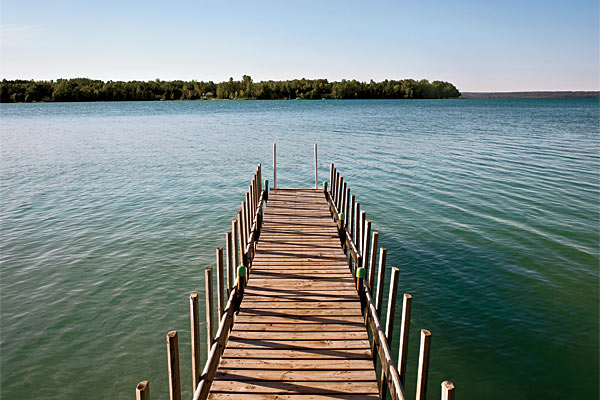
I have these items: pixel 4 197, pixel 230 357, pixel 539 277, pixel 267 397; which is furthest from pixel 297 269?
pixel 4 197

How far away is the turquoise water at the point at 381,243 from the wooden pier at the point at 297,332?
2.18 meters

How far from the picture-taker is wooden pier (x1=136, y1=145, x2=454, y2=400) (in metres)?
6.35

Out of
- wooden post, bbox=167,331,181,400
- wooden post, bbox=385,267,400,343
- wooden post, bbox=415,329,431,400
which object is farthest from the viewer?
wooden post, bbox=385,267,400,343

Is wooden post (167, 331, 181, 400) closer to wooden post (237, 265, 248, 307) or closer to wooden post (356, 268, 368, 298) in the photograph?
wooden post (237, 265, 248, 307)

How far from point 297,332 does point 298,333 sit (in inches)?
2.1

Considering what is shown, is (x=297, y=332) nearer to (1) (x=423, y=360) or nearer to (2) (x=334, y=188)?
(1) (x=423, y=360)

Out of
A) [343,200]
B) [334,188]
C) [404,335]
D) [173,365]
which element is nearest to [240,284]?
[173,365]

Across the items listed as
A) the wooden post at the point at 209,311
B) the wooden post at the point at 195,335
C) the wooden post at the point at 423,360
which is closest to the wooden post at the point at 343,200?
the wooden post at the point at 209,311

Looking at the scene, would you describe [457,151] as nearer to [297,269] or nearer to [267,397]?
[297,269]

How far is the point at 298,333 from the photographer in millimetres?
7957

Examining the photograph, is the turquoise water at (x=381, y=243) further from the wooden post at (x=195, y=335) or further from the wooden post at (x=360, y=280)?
the wooden post at (x=195, y=335)

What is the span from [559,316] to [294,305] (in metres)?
8.06

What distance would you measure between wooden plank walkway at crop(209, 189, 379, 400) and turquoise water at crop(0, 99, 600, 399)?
7.81ft

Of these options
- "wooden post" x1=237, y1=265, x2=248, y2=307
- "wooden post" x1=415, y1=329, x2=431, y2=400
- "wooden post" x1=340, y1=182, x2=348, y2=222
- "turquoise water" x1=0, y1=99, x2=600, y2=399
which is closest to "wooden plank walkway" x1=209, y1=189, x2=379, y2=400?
"wooden post" x1=237, y1=265, x2=248, y2=307
